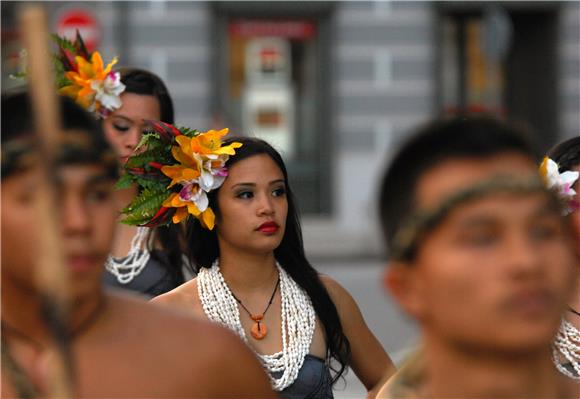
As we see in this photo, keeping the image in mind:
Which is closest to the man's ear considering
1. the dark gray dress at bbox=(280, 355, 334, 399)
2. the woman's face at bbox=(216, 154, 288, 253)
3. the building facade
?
the dark gray dress at bbox=(280, 355, 334, 399)

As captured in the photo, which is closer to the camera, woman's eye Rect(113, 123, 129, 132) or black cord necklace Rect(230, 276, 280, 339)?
black cord necklace Rect(230, 276, 280, 339)

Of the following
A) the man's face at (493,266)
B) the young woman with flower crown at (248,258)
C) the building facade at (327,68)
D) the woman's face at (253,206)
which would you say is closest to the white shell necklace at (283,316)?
the young woman with flower crown at (248,258)

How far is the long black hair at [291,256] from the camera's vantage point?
4102 millimetres

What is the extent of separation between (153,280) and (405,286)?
292cm

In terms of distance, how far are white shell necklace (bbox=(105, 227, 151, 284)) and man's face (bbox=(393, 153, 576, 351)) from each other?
297 cm

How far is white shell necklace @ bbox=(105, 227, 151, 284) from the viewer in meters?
4.77

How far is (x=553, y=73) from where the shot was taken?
59.1 ft

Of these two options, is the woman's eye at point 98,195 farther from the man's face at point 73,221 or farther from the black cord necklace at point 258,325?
the black cord necklace at point 258,325

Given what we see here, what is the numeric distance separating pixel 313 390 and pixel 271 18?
13.8 metres

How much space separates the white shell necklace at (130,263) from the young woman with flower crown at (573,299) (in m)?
1.70

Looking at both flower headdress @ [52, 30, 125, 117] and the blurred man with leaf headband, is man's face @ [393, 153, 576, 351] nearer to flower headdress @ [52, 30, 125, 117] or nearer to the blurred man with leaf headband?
the blurred man with leaf headband

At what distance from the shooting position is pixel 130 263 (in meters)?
4.82

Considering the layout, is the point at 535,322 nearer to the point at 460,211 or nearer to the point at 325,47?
the point at 460,211

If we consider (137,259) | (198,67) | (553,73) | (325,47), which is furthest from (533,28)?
(137,259)
